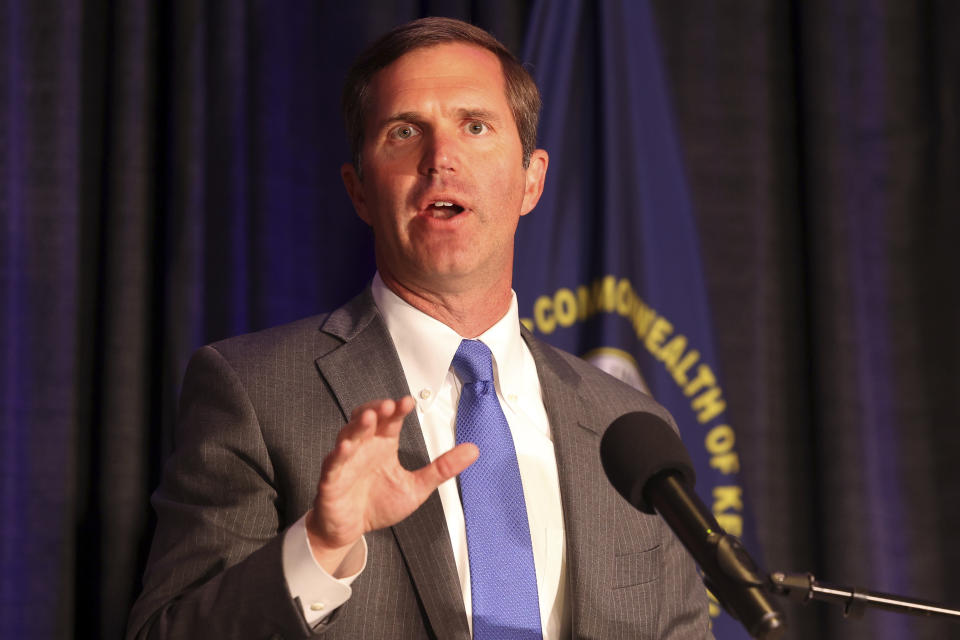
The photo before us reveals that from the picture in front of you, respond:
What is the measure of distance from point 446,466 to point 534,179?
104 centimetres

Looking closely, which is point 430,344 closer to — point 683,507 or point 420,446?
point 420,446

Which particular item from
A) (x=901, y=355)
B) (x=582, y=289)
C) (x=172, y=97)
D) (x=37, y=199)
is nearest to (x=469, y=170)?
(x=582, y=289)

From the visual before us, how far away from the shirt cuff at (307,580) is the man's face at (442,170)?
2.27ft

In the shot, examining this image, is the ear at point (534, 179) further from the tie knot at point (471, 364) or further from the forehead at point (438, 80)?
the tie knot at point (471, 364)

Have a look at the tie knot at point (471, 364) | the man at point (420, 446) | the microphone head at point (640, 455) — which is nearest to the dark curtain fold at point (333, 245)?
the man at point (420, 446)

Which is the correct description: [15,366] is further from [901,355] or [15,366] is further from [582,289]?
[901,355]

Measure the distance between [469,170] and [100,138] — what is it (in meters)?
0.89

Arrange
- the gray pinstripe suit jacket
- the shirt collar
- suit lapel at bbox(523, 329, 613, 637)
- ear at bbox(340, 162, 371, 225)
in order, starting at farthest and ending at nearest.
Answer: ear at bbox(340, 162, 371, 225) < the shirt collar < suit lapel at bbox(523, 329, 613, 637) < the gray pinstripe suit jacket

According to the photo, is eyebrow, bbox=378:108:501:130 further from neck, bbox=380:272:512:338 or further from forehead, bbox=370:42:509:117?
neck, bbox=380:272:512:338

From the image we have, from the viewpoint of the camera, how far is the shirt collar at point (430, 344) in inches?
68.4

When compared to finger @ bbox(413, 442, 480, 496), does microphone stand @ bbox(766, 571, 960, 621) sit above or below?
below

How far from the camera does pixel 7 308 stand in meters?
1.91

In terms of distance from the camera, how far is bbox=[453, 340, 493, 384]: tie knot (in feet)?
5.70

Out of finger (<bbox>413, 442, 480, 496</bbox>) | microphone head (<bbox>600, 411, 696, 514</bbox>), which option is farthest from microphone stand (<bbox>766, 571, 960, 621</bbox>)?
finger (<bbox>413, 442, 480, 496</bbox>)
